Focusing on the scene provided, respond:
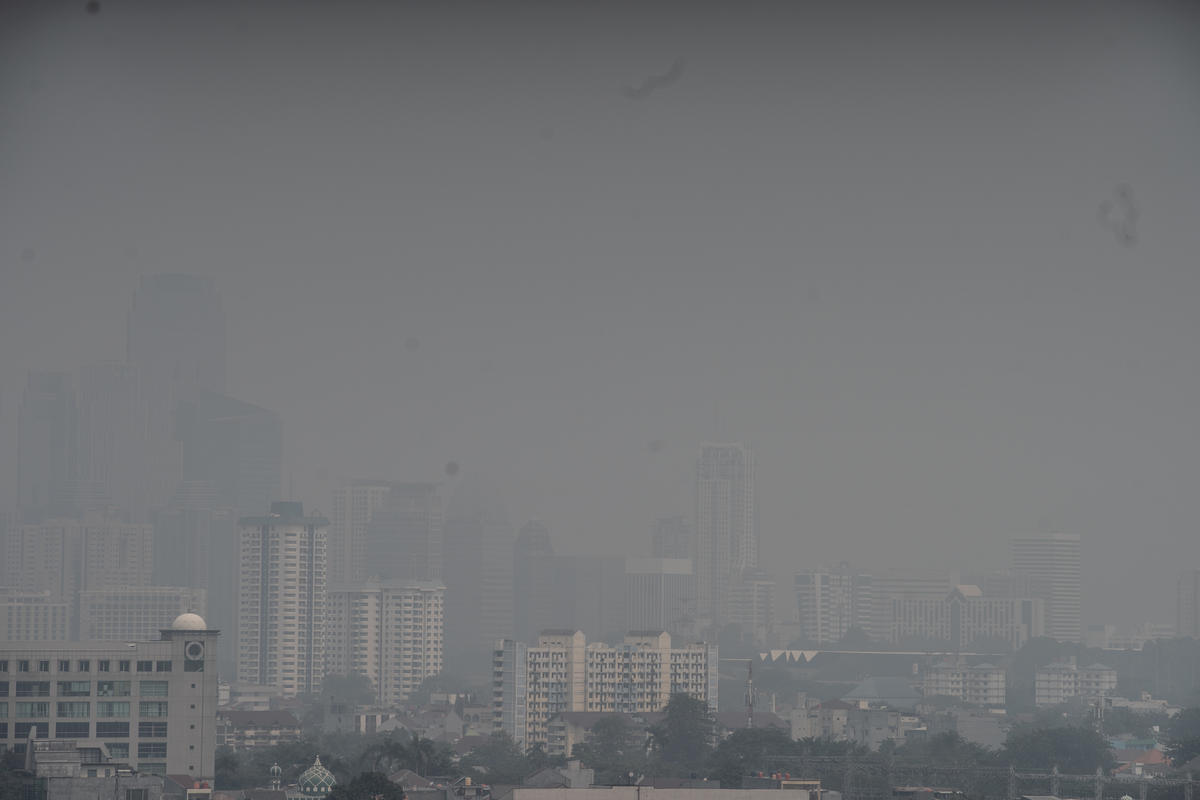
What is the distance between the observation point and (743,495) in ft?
191

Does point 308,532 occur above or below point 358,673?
above

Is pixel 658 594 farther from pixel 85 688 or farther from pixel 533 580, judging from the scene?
pixel 85 688

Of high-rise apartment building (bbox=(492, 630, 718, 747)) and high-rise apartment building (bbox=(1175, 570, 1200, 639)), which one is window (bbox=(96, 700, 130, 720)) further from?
high-rise apartment building (bbox=(1175, 570, 1200, 639))

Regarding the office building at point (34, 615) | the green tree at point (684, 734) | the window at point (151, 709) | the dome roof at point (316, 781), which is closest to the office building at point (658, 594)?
the office building at point (34, 615)

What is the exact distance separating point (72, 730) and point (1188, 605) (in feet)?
123

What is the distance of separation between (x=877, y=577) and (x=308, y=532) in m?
21.3

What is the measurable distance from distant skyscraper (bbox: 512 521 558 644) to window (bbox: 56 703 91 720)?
3559 centimetres

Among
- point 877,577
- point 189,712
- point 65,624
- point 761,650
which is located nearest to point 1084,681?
point 761,650

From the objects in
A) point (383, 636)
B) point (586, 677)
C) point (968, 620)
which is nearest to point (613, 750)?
point (586, 677)

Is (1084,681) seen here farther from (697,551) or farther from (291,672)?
(697,551)

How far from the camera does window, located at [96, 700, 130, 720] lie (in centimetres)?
1470

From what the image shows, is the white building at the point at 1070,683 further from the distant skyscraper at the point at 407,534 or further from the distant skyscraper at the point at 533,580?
the distant skyscraper at the point at 407,534

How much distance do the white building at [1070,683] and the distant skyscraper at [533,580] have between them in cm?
→ 1613

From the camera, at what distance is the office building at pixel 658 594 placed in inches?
1976
